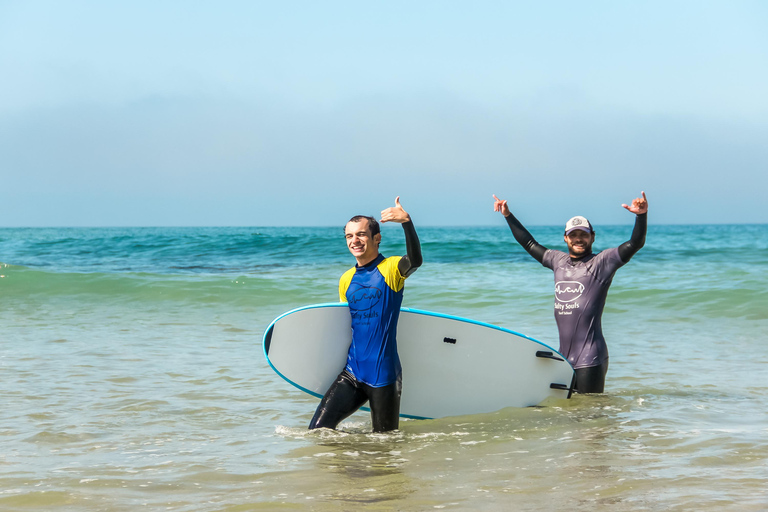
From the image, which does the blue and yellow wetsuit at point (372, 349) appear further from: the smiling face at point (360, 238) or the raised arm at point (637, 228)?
the raised arm at point (637, 228)

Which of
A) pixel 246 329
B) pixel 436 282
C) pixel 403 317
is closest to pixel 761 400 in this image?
pixel 403 317

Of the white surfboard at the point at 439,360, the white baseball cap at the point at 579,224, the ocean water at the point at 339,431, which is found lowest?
the ocean water at the point at 339,431

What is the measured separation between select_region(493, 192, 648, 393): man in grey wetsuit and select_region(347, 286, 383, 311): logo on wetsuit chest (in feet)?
5.28

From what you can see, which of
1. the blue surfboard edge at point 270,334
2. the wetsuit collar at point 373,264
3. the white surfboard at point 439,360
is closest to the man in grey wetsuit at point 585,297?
the white surfboard at point 439,360

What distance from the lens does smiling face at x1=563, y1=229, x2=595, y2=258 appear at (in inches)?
222

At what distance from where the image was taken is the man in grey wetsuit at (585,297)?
556 cm

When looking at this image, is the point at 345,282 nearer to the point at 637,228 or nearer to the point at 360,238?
the point at 360,238

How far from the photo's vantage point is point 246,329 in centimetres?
1084

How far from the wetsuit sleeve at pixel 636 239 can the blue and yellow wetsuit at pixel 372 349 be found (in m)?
1.91

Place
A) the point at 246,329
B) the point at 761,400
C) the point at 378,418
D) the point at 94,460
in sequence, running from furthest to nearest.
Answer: the point at 246,329, the point at 761,400, the point at 378,418, the point at 94,460

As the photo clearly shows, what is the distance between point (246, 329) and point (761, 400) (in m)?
7.13

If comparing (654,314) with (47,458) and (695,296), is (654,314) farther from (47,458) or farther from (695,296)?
(47,458)

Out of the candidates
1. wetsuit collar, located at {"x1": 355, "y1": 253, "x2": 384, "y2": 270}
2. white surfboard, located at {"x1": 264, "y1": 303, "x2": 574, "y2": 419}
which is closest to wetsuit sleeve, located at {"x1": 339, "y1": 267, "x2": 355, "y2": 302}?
wetsuit collar, located at {"x1": 355, "y1": 253, "x2": 384, "y2": 270}

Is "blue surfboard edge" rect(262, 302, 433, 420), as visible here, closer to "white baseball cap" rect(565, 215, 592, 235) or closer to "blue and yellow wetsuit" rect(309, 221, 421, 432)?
"blue and yellow wetsuit" rect(309, 221, 421, 432)
